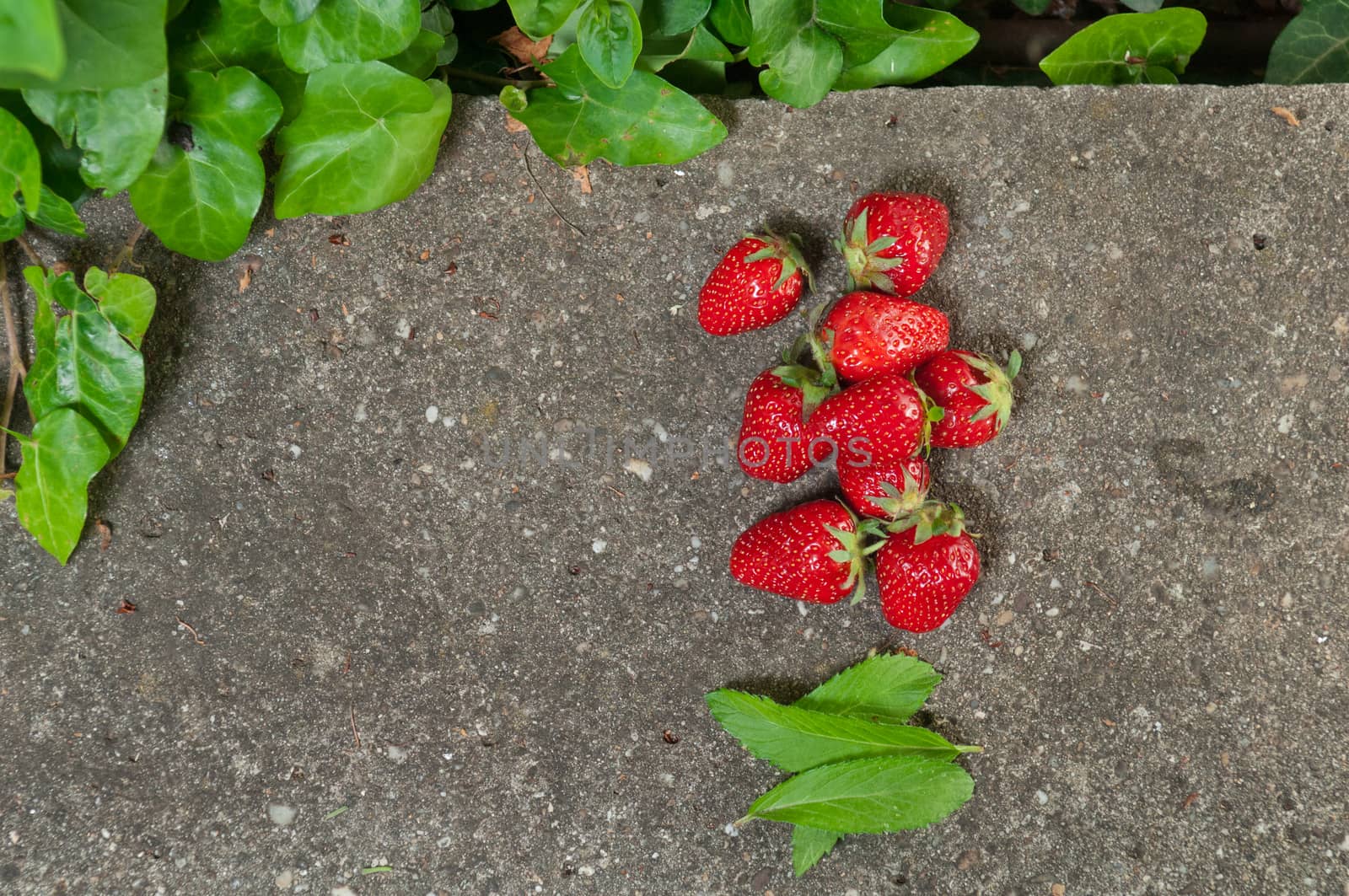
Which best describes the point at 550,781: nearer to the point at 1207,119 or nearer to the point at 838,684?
the point at 838,684

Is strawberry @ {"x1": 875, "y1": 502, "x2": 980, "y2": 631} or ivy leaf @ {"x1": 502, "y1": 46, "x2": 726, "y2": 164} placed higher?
ivy leaf @ {"x1": 502, "y1": 46, "x2": 726, "y2": 164}

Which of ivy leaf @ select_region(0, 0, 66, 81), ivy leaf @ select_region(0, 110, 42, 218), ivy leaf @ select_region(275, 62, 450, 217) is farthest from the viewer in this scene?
ivy leaf @ select_region(275, 62, 450, 217)

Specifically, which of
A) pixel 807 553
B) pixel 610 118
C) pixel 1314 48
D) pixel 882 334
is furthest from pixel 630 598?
pixel 1314 48

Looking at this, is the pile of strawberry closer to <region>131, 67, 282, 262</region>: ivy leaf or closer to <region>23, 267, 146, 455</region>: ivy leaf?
<region>131, 67, 282, 262</region>: ivy leaf

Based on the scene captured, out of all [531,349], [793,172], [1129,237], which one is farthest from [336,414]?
[1129,237]

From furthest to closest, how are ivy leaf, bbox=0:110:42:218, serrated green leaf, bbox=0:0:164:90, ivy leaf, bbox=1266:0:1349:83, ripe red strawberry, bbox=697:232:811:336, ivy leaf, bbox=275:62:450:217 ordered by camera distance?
ivy leaf, bbox=1266:0:1349:83
ripe red strawberry, bbox=697:232:811:336
ivy leaf, bbox=275:62:450:217
ivy leaf, bbox=0:110:42:218
serrated green leaf, bbox=0:0:164:90

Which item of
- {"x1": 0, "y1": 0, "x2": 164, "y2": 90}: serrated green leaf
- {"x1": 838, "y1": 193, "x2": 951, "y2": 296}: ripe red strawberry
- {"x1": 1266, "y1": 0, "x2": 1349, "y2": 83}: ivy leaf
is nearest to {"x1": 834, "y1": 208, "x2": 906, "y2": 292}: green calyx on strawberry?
{"x1": 838, "y1": 193, "x2": 951, "y2": 296}: ripe red strawberry

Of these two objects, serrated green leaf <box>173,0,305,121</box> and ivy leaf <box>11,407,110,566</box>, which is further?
ivy leaf <box>11,407,110,566</box>
